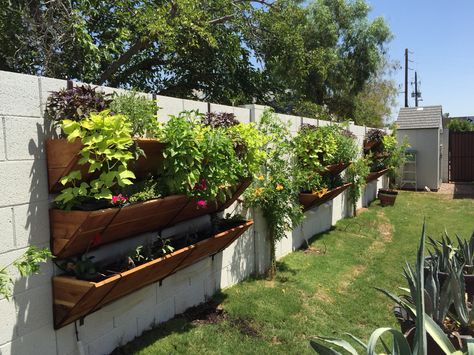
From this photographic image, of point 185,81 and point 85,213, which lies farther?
point 185,81

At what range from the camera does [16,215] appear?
8.05ft

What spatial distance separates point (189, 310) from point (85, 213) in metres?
1.99

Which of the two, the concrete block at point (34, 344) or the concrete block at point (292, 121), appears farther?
the concrete block at point (292, 121)

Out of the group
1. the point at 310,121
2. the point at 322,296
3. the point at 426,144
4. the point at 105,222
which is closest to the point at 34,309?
the point at 105,222

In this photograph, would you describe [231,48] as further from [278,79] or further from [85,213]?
[85,213]

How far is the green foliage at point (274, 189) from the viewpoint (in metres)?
5.11

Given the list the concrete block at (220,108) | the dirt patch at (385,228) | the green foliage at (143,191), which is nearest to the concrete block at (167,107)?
the concrete block at (220,108)

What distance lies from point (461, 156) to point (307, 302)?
14.2 metres

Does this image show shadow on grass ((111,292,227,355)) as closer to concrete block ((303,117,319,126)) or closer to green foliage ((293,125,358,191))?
green foliage ((293,125,358,191))

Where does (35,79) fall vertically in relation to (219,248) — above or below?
above

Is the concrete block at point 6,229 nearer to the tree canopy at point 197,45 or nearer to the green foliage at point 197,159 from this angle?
the green foliage at point 197,159

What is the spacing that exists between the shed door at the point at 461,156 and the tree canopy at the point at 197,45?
14.6ft

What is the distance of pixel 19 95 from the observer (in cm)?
246

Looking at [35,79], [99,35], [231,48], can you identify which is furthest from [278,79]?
[35,79]
